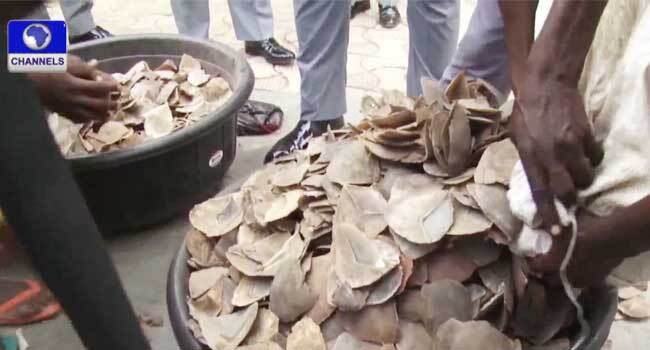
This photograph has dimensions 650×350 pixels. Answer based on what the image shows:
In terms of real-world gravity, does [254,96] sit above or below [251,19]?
below

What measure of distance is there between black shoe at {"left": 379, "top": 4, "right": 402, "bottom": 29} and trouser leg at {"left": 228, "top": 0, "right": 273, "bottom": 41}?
0.43m

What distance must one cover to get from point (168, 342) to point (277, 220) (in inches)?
13.4

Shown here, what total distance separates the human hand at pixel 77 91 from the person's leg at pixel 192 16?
702 mm

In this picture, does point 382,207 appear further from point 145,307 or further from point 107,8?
point 107,8

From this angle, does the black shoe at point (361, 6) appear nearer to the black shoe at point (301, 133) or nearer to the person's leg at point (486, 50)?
the black shoe at point (301, 133)

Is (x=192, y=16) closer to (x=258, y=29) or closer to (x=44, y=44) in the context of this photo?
(x=258, y=29)

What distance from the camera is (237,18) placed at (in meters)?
1.85

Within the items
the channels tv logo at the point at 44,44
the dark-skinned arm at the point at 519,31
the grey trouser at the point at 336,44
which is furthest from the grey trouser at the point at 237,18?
the dark-skinned arm at the point at 519,31

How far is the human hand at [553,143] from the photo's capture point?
582 millimetres

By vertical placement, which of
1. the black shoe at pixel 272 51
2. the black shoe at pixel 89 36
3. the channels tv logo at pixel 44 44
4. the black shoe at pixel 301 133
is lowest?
the black shoe at pixel 272 51

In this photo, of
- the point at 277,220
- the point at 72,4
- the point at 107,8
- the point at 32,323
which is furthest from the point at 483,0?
the point at 107,8

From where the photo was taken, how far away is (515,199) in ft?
2.18

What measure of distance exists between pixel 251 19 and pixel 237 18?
0.12 ft

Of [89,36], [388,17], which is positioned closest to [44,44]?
[89,36]
